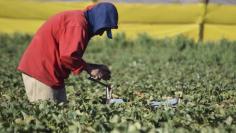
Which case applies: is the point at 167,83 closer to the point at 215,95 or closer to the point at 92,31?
the point at 215,95

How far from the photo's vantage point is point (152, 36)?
18.5m

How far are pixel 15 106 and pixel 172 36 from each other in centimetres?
1317

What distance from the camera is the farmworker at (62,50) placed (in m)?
5.96

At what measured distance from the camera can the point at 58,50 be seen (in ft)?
20.7

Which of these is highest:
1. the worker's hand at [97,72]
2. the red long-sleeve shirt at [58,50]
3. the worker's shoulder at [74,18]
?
the worker's shoulder at [74,18]

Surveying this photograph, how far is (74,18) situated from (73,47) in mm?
358

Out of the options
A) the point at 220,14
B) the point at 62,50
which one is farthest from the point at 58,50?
the point at 220,14

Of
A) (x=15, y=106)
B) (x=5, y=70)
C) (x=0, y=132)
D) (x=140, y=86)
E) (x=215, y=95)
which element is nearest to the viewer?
(x=0, y=132)

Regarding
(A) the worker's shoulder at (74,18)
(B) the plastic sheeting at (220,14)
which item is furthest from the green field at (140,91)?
(B) the plastic sheeting at (220,14)

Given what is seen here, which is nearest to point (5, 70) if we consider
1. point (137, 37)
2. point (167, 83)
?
point (167, 83)

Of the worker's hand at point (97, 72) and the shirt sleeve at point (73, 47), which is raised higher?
the shirt sleeve at point (73, 47)

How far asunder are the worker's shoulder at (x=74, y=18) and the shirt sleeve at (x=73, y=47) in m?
0.06

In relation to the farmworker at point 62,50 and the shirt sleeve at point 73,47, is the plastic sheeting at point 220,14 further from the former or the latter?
the shirt sleeve at point 73,47

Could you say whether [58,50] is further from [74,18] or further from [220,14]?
[220,14]
